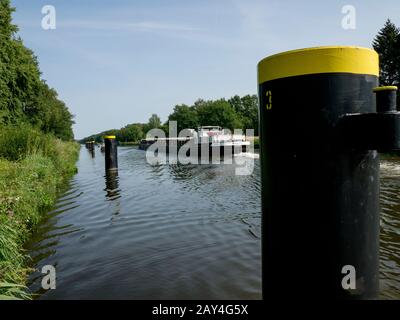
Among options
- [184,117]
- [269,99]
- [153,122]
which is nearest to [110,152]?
[269,99]

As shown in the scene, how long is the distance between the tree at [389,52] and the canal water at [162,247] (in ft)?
96.3

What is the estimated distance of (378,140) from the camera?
1785 mm

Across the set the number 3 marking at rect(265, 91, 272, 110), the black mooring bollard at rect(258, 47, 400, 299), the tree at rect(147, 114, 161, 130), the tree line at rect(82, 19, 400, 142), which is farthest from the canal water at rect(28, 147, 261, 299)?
the tree at rect(147, 114, 161, 130)

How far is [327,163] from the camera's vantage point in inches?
73.4

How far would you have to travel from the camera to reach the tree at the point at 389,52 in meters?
35.8

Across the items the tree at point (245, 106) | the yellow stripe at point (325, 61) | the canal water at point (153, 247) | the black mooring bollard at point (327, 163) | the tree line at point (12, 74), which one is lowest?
the canal water at point (153, 247)

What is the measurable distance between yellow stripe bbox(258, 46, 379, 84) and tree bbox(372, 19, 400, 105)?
38.9 m

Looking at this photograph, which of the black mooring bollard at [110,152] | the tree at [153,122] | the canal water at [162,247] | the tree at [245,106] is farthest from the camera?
the tree at [153,122]

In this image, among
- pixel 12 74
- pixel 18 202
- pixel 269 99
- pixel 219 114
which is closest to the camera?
pixel 269 99

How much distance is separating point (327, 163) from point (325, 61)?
529mm

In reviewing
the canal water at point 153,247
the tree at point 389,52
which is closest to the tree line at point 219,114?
the tree at point 389,52

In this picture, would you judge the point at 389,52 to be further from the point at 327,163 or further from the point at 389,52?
the point at 327,163

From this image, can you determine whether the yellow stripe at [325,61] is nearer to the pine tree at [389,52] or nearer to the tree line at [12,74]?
the tree line at [12,74]
